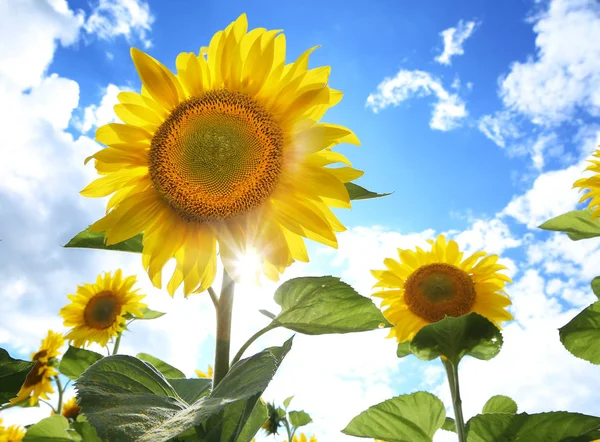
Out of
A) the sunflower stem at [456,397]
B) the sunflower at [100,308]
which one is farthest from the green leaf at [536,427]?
the sunflower at [100,308]

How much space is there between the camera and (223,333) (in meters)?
1.64

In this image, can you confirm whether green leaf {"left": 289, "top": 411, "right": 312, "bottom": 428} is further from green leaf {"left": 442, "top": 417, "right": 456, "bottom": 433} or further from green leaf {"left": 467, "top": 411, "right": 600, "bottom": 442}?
green leaf {"left": 467, "top": 411, "right": 600, "bottom": 442}

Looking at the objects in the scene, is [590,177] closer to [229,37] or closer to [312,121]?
[312,121]

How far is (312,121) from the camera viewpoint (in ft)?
6.02

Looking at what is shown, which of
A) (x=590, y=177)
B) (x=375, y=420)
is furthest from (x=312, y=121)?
(x=590, y=177)

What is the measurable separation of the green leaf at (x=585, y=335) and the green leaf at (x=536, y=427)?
0.55 m

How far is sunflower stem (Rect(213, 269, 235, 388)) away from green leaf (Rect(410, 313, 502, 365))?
1.41 metres

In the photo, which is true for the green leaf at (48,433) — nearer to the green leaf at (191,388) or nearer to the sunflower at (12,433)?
the green leaf at (191,388)

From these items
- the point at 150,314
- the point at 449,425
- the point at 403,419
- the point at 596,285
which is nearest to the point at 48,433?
the point at 150,314

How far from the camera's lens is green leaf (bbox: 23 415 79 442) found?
297 cm

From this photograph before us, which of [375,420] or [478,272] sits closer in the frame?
[375,420]

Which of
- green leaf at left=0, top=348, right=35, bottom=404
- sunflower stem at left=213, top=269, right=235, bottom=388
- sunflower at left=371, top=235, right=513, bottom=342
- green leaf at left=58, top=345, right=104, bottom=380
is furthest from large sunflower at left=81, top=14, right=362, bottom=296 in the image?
sunflower at left=371, top=235, right=513, bottom=342

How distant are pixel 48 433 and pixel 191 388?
175cm

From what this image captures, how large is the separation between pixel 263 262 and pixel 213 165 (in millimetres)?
419
